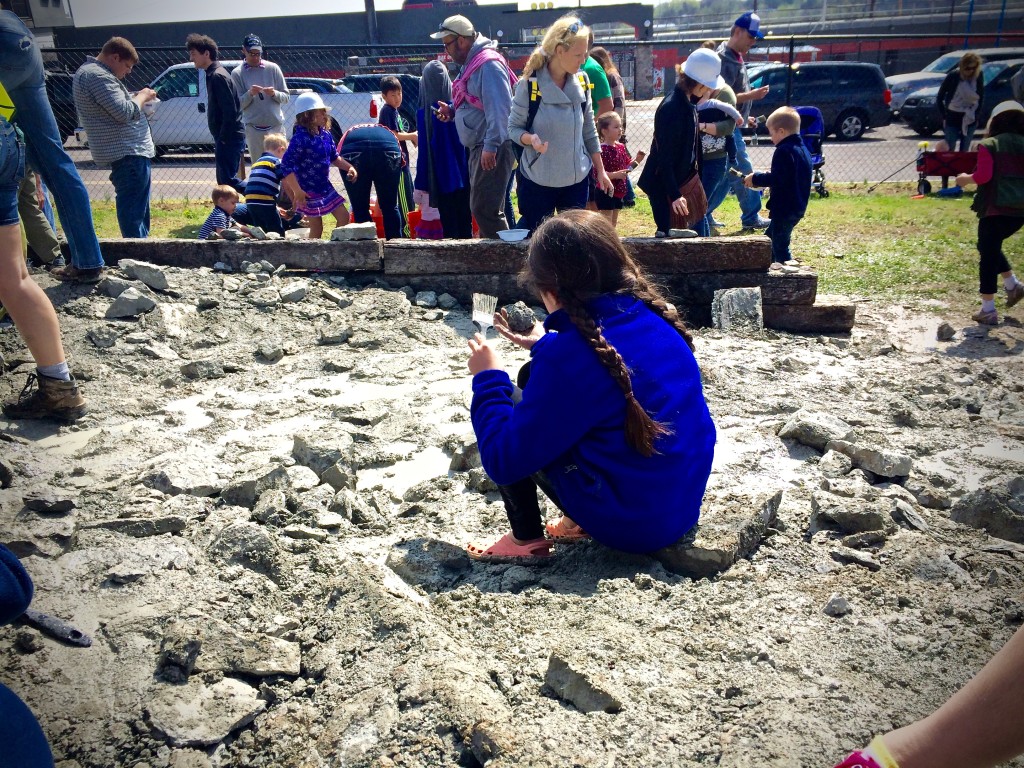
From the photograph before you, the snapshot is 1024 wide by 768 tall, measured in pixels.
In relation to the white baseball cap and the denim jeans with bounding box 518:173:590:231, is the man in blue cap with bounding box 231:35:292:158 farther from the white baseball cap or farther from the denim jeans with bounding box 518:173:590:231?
the white baseball cap

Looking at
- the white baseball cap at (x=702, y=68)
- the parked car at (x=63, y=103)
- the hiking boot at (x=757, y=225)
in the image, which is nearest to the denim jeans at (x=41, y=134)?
the white baseball cap at (x=702, y=68)

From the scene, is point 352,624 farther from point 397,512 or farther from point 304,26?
point 304,26

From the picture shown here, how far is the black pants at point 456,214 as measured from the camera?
7.11 meters

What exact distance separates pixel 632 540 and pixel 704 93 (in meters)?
4.59

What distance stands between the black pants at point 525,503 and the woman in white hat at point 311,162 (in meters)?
4.76

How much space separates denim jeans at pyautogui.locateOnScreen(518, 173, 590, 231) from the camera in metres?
6.05

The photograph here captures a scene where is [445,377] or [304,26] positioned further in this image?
[304,26]

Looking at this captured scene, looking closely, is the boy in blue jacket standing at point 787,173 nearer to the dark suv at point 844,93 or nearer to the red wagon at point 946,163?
the red wagon at point 946,163

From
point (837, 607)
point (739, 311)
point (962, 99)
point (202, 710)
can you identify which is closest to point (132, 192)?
point (739, 311)

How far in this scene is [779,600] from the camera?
8.62ft

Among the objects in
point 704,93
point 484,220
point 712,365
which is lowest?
point 712,365

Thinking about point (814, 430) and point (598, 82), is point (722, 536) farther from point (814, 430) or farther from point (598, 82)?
point (598, 82)

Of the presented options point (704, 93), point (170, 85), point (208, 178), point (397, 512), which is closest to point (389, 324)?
point (397, 512)

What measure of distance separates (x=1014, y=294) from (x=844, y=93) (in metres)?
13.7
